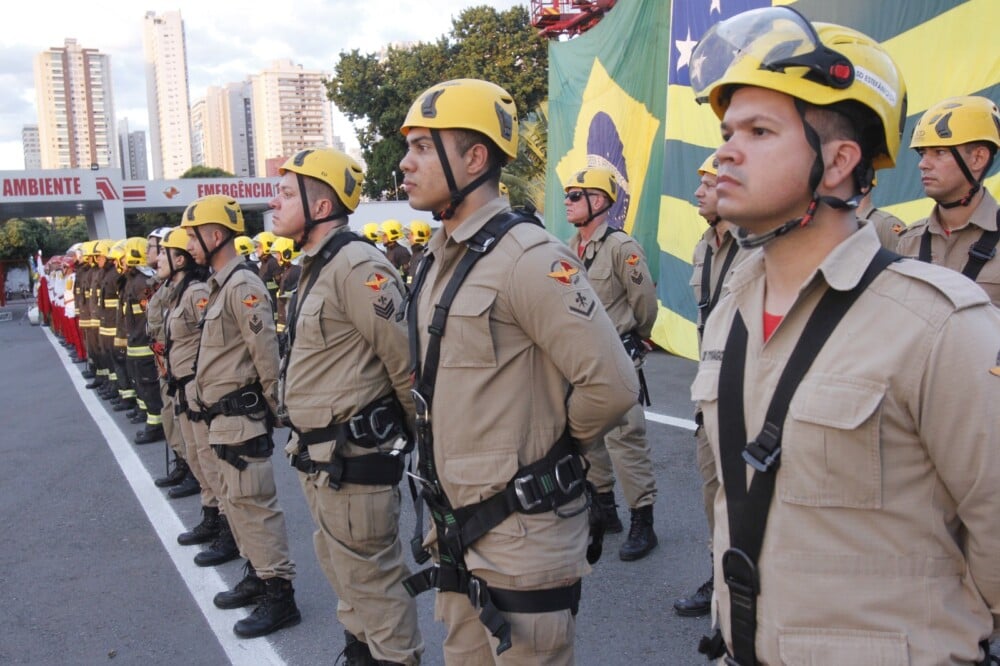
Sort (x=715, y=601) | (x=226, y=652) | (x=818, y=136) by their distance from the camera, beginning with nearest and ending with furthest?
(x=818, y=136)
(x=715, y=601)
(x=226, y=652)

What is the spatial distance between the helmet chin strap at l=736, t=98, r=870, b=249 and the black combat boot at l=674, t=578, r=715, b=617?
3166 millimetres

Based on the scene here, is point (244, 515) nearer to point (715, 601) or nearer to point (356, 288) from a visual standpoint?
point (356, 288)

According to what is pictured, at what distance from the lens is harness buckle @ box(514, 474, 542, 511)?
98.6 inches

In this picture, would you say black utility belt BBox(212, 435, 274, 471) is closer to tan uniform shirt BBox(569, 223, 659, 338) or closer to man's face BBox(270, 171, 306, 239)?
man's face BBox(270, 171, 306, 239)

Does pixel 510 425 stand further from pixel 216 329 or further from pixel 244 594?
pixel 244 594

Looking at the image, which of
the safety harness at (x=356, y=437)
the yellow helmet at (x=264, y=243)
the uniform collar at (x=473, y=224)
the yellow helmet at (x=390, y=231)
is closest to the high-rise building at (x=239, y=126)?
the yellow helmet at (x=390, y=231)

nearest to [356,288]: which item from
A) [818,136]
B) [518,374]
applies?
[518,374]

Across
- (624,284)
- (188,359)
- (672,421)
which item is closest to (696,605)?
(624,284)

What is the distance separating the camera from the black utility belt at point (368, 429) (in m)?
3.67

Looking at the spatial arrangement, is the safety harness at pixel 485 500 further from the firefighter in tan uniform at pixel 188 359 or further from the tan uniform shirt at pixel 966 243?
the firefighter in tan uniform at pixel 188 359

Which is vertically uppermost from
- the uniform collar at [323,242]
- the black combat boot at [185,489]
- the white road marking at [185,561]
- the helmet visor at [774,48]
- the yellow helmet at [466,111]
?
the yellow helmet at [466,111]

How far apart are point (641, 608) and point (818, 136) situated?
3495mm

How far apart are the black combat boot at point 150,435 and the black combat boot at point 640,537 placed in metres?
6.49

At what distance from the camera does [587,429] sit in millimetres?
2672
